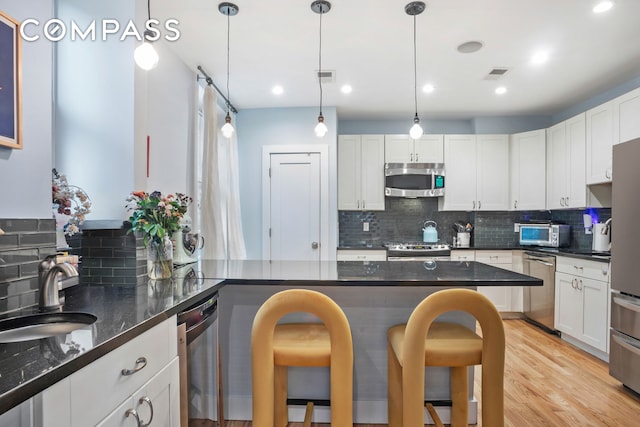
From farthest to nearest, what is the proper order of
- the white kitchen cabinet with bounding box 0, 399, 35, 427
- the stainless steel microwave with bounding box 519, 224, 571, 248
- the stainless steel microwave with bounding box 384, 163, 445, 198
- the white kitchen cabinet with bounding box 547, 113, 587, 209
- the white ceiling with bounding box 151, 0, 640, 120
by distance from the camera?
the stainless steel microwave with bounding box 384, 163, 445, 198, the stainless steel microwave with bounding box 519, 224, 571, 248, the white kitchen cabinet with bounding box 547, 113, 587, 209, the white ceiling with bounding box 151, 0, 640, 120, the white kitchen cabinet with bounding box 0, 399, 35, 427

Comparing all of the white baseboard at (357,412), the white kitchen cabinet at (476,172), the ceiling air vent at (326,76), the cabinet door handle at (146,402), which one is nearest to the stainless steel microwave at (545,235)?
the white kitchen cabinet at (476,172)

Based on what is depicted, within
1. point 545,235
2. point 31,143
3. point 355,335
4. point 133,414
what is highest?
point 31,143

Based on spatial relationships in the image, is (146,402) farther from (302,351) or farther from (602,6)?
(602,6)

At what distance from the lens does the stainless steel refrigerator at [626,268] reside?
2.36 meters

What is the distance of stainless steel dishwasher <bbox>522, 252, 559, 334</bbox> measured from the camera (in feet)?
12.1

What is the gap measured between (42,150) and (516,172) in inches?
189

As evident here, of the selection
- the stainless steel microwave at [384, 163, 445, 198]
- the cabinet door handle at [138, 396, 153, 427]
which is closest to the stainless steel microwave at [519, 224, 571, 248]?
the stainless steel microwave at [384, 163, 445, 198]

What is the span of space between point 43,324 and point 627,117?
4356 mm

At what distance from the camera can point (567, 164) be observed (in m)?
3.81

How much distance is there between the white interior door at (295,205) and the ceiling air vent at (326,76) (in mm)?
1033

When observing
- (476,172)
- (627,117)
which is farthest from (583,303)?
(476,172)

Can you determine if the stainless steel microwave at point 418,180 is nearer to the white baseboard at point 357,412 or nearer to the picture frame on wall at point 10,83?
the white baseboard at point 357,412

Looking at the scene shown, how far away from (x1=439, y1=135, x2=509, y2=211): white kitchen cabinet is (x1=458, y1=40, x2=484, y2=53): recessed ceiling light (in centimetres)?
182

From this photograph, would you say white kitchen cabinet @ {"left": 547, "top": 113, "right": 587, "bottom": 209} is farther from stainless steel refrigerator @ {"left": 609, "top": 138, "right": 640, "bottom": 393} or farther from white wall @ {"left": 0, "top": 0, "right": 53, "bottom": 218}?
white wall @ {"left": 0, "top": 0, "right": 53, "bottom": 218}
